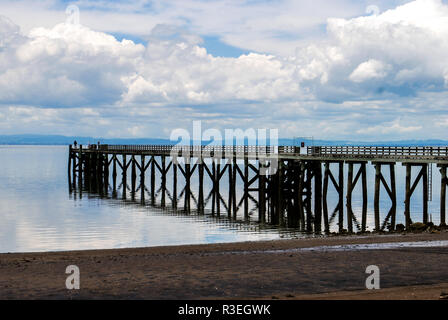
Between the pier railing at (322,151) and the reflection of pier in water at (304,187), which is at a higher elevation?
the pier railing at (322,151)

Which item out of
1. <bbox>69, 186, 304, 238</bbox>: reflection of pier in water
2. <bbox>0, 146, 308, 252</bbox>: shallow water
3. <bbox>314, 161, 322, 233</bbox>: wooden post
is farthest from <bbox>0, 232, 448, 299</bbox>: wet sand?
<bbox>314, 161, 322, 233</bbox>: wooden post

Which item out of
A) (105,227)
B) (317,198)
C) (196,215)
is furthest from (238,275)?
(317,198)

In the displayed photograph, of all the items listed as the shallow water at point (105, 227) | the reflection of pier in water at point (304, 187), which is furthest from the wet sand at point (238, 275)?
the reflection of pier in water at point (304, 187)

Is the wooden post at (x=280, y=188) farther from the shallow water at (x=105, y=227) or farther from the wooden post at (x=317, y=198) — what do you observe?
the shallow water at (x=105, y=227)

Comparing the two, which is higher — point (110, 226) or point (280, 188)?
point (280, 188)

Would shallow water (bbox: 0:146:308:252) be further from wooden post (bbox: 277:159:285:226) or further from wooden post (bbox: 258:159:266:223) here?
wooden post (bbox: 277:159:285:226)

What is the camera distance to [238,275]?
526 inches

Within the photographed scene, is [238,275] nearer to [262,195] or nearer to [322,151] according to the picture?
[262,195]

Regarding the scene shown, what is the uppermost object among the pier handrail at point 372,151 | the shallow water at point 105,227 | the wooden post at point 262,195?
the pier handrail at point 372,151

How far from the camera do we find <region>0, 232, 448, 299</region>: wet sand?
1123cm

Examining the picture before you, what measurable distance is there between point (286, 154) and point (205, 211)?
7.76 meters

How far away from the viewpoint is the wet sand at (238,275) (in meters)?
11.2

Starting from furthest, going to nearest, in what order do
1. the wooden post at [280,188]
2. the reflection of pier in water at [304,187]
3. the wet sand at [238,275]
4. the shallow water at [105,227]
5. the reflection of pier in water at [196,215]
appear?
1. the wooden post at [280,188]
2. the reflection of pier in water at [304,187]
3. the reflection of pier in water at [196,215]
4. the shallow water at [105,227]
5. the wet sand at [238,275]
